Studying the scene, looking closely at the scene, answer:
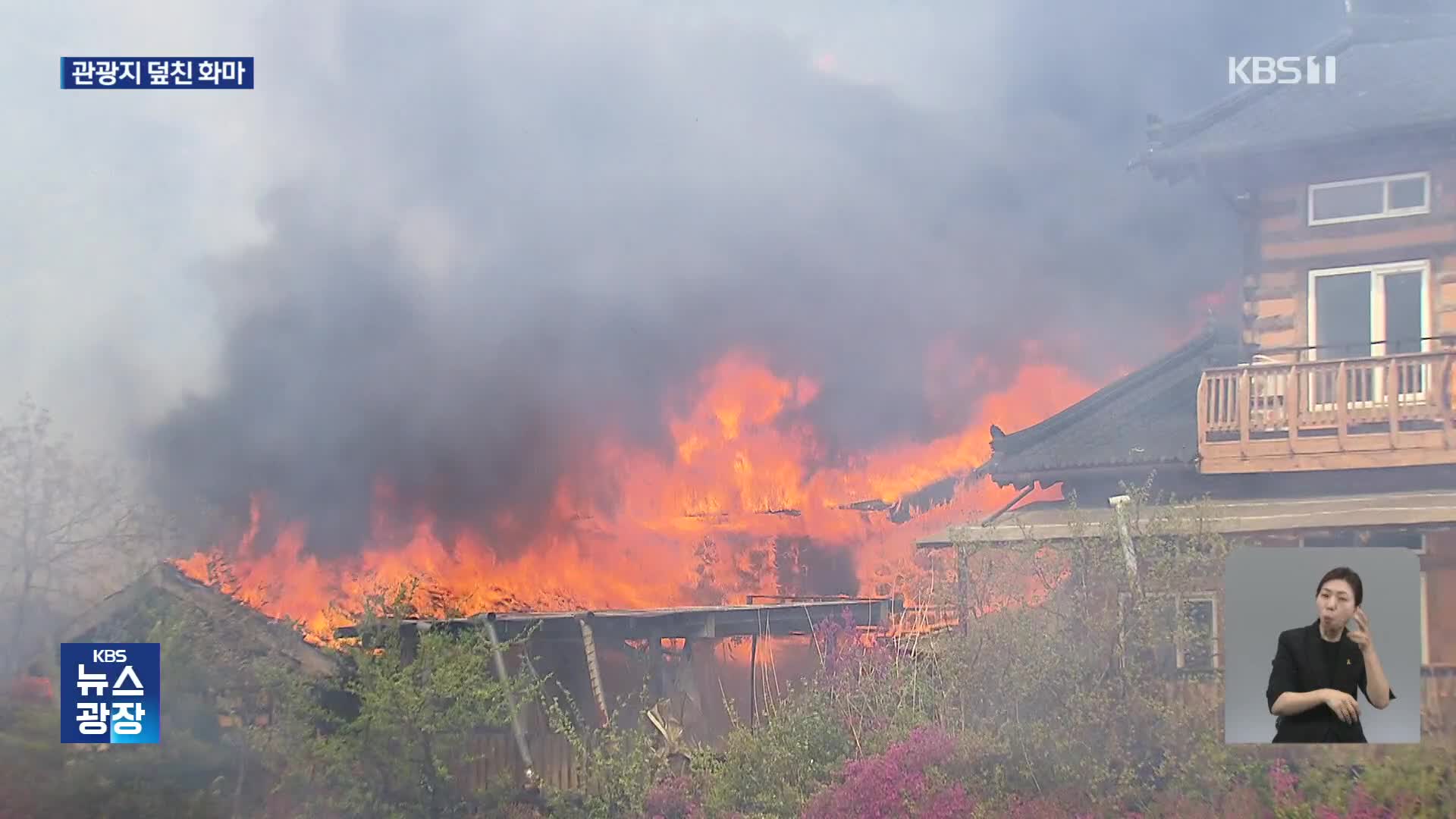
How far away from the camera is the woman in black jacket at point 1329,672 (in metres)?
9.23

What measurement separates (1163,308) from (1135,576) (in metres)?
2.27

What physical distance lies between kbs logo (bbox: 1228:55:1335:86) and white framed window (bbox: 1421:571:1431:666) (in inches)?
142

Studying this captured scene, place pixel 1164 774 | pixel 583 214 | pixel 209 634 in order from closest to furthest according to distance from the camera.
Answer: pixel 1164 774 → pixel 209 634 → pixel 583 214

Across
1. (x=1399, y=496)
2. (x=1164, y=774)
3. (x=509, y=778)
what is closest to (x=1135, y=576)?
(x=1164, y=774)

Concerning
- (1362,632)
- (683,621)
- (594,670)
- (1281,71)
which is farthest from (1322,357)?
(594,670)

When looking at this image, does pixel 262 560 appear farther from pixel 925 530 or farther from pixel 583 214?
pixel 925 530

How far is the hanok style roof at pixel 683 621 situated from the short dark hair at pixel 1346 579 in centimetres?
296

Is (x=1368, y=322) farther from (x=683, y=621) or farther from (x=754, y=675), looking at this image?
(x=683, y=621)

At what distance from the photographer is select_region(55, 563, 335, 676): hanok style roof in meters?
11.3

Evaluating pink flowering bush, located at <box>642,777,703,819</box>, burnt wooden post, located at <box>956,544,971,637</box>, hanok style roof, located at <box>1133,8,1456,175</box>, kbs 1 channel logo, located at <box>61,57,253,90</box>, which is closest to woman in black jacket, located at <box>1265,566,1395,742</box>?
burnt wooden post, located at <box>956,544,971,637</box>

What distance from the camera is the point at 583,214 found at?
1201 cm

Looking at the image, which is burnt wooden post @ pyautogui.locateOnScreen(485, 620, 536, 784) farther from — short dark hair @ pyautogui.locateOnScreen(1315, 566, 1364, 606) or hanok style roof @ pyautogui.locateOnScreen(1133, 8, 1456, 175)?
hanok style roof @ pyautogui.locateOnScreen(1133, 8, 1456, 175)

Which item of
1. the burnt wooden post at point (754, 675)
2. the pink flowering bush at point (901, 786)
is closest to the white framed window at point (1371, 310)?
the pink flowering bush at point (901, 786)

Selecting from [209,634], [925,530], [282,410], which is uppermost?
[282,410]
